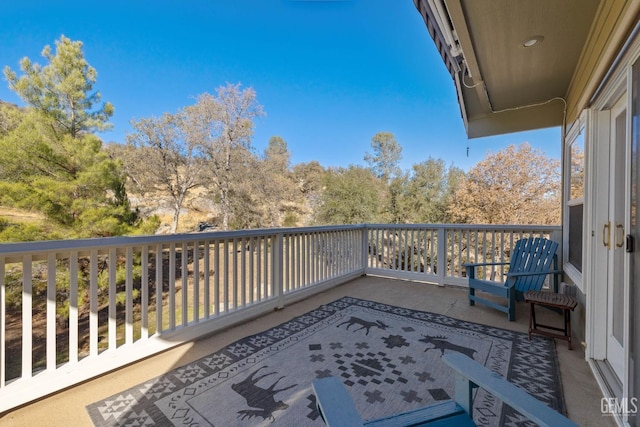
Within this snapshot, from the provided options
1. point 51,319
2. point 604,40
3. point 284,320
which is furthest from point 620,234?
point 51,319

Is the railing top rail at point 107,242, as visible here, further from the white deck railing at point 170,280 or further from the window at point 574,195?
the window at point 574,195

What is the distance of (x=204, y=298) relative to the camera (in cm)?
271

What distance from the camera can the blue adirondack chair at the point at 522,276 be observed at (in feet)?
9.97

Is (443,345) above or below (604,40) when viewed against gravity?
below

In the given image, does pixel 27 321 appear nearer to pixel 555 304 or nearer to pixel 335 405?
pixel 335 405

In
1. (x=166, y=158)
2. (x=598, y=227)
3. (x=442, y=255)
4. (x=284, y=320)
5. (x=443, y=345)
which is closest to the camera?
(x=598, y=227)

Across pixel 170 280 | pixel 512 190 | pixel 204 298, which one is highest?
pixel 512 190

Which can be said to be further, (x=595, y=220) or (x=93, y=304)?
(x=595, y=220)

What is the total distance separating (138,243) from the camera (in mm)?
2125

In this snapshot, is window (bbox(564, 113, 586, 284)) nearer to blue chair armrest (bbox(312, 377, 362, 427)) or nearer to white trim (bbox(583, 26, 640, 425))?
white trim (bbox(583, 26, 640, 425))

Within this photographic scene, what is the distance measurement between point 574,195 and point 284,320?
3437mm

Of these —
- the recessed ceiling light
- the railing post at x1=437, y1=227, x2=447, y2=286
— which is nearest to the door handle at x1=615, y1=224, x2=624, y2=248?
the recessed ceiling light

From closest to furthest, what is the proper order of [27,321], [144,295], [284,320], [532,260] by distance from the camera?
1. [27,321]
2. [144,295]
3. [284,320]
4. [532,260]

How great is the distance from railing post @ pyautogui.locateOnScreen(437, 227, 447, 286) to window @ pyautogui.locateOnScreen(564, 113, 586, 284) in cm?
151
